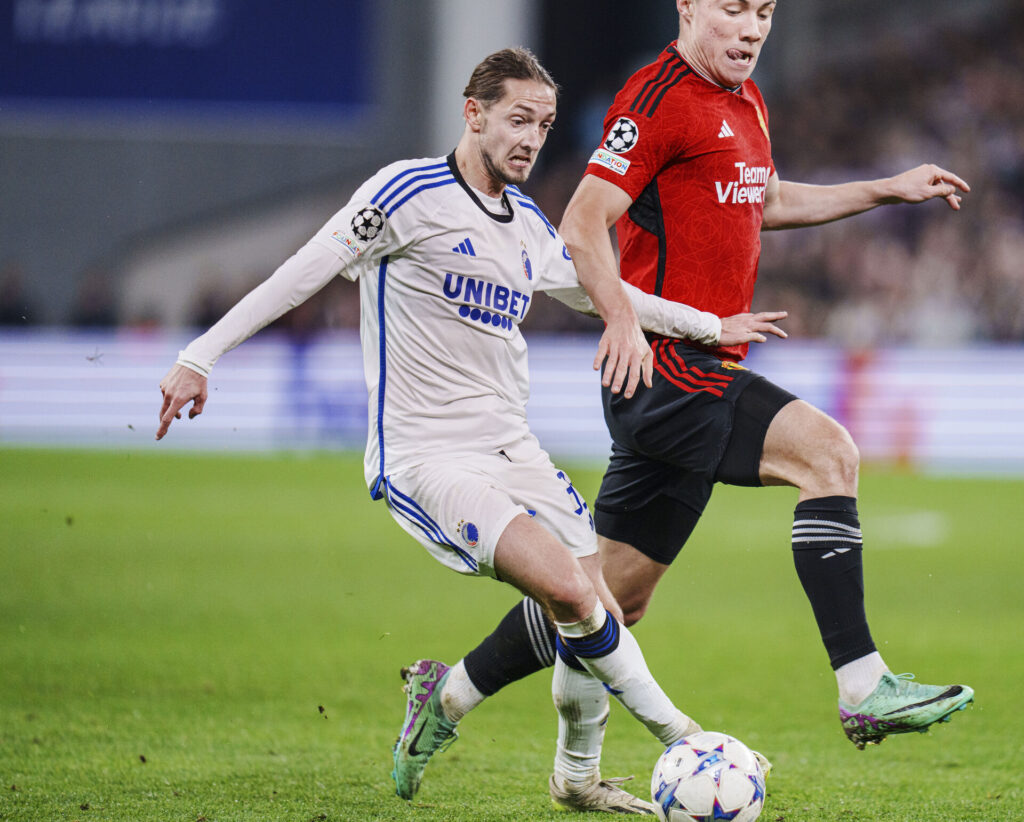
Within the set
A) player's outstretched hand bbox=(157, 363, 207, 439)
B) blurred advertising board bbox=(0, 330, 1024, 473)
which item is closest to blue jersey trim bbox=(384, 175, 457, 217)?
player's outstretched hand bbox=(157, 363, 207, 439)

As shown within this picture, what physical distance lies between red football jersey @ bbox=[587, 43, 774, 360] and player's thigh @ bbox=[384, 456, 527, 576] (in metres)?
0.89

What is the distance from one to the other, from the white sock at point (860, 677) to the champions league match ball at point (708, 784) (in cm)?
36

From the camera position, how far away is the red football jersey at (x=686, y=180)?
15.0 feet

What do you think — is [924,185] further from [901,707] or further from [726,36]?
[901,707]

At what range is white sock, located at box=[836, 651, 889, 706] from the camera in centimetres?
411

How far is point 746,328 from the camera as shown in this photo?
15.2 ft

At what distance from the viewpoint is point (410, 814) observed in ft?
15.1

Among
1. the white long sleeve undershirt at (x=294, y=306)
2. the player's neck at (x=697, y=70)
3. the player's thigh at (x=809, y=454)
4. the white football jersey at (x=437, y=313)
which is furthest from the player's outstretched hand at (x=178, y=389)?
the player's neck at (x=697, y=70)

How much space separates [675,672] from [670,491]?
263 centimetres

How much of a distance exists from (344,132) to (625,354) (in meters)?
20.2

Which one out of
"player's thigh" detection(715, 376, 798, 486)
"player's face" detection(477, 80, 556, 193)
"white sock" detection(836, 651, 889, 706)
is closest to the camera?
"white sock" detection(836, 651, 889, 706)

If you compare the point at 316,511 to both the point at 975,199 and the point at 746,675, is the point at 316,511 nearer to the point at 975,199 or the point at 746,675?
the point at 746,675

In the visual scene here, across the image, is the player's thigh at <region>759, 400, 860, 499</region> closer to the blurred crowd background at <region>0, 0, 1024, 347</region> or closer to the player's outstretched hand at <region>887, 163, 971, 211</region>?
the player's outstretched hand at <region>887, 163, 971, 211</region>

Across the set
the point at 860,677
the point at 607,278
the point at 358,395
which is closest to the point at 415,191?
the point at 607,278
